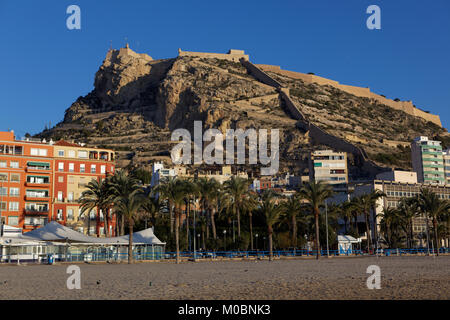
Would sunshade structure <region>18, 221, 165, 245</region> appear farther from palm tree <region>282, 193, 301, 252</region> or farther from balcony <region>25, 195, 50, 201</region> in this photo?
palm tree <region>282, 193, 301, 252</region>

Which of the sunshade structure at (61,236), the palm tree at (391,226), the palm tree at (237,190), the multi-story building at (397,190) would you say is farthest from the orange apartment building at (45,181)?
the multi-story building at (397,190)

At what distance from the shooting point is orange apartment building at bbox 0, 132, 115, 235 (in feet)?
261

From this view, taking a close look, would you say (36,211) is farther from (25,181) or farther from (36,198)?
(25,181)

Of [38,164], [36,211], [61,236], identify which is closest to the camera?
[61,236]

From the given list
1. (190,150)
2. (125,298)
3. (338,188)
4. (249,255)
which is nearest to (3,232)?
(249,255)

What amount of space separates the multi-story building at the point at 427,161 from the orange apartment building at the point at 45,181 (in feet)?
332

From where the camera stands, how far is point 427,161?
6250 inches

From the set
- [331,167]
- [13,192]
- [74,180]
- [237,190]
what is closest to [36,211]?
[13,192]

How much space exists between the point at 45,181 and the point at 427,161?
112787 millimetres

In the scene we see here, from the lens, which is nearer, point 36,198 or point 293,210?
point 293,210

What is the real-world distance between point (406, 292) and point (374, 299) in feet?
9.58

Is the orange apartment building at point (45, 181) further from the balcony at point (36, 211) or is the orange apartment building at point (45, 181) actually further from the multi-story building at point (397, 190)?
the multi-story building at point (397, 190)

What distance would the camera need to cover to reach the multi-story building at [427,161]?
15812cm

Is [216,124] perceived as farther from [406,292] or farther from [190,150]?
[406,292]
